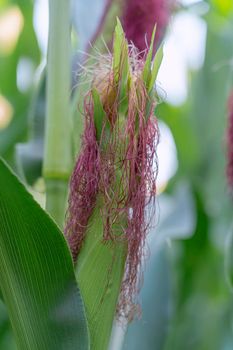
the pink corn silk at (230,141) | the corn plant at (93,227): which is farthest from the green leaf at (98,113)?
the pink corn silk at (230,141)

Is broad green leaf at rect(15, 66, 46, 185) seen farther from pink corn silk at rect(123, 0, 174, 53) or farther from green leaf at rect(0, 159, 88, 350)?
green leaf at rect(0, 159, 88, 350)

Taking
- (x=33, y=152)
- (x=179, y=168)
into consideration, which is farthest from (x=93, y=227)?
(x=179, y=168)

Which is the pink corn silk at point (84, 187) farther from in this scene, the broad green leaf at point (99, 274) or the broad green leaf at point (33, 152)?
the broad green leaf at point (33, 152)

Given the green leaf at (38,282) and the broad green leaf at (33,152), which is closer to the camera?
the green leaf at (38,282)

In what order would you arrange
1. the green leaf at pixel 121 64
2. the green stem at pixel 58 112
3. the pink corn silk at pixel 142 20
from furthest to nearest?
the pink corn silk at pixel 142 20 < the green stem at pixel 58 112 < the green leaf at pixel 121 64

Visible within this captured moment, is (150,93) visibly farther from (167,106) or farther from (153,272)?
(167,106)

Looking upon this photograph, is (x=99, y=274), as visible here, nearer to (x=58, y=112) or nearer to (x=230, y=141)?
(x=58, y=112)

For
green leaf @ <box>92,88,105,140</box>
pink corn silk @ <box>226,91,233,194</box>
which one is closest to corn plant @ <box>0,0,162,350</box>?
green leaf @ <box>92,88,105,140</box>
